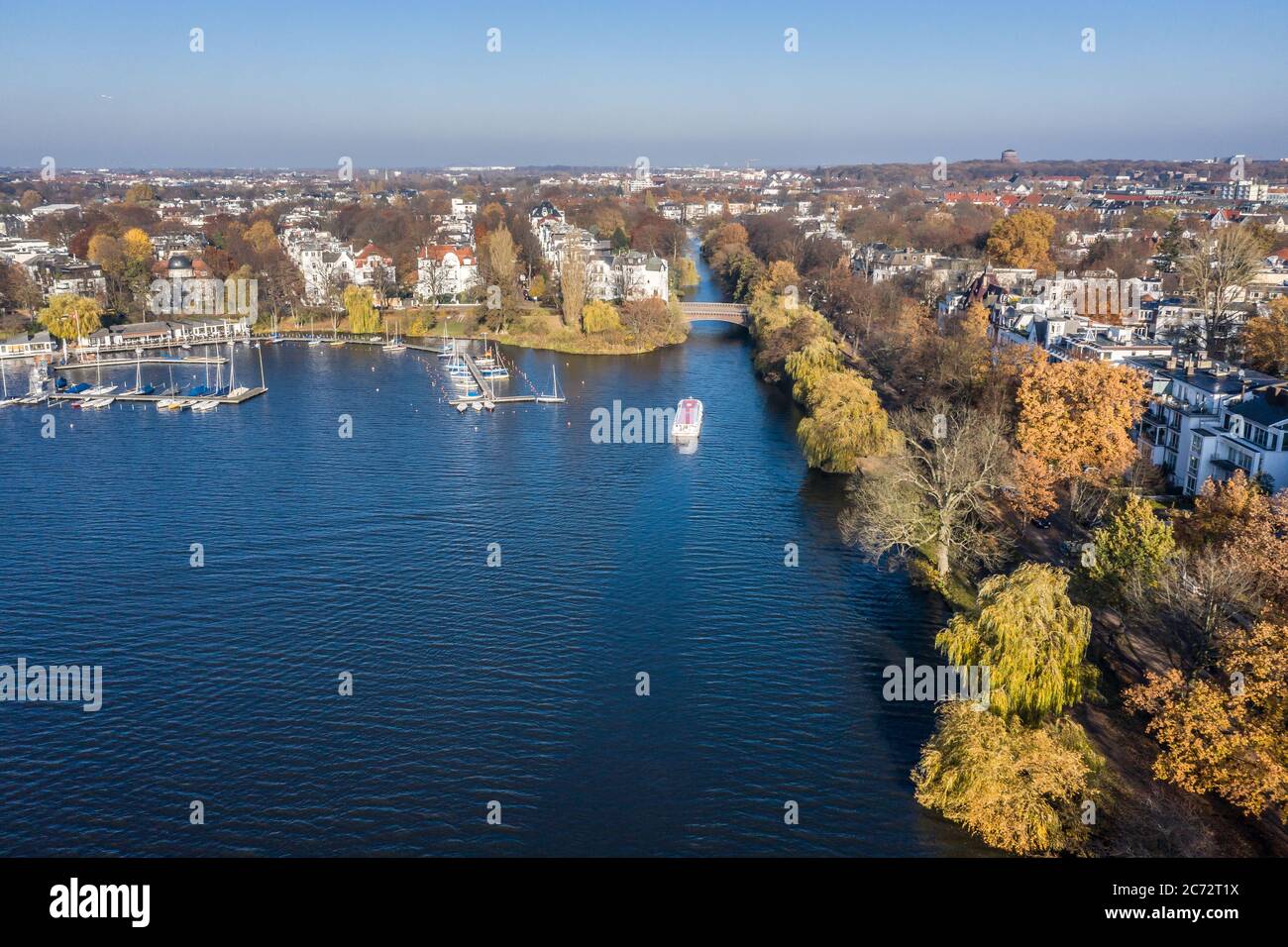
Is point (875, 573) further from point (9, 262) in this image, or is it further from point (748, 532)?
point (9, 262)

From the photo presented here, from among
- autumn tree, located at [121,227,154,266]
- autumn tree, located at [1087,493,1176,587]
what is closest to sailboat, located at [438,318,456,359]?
autumn tree, located at [121,227,154,266]

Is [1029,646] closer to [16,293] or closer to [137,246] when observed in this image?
[16,293]

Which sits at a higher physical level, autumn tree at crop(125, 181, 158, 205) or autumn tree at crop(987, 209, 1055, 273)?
autumn tree at crop(125, 181, 158, 205)

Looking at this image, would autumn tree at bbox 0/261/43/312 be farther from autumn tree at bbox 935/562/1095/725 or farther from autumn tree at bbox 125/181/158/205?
autumn tree at bbox 125/181/158/205

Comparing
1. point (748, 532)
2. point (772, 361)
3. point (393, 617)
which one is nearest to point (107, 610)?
point (393, 617)

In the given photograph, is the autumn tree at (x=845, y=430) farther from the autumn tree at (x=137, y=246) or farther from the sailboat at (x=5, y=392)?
the autumn tree at (x=137, y=246)

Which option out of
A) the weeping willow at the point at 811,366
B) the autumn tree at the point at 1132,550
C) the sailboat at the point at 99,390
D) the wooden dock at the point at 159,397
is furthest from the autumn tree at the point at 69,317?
the autumn tree at the point at 1132,550

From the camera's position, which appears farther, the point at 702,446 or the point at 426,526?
the point at 702,446
